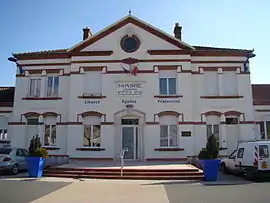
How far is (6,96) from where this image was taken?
962 inches

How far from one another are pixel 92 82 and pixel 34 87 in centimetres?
455

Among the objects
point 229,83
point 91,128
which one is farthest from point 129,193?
point 229,83

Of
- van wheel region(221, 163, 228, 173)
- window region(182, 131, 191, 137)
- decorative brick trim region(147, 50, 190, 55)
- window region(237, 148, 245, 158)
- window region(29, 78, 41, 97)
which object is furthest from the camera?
window region(29, 78, 41, 97)

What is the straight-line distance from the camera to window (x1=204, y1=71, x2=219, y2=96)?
2162 cm

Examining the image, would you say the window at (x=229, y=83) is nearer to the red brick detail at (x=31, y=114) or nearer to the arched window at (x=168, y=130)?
the arched window at (x=168, y=130)

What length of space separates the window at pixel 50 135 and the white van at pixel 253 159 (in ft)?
41.3

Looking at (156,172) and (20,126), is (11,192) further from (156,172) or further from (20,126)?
(20,126)

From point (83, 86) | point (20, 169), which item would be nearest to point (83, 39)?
point (83, 86)

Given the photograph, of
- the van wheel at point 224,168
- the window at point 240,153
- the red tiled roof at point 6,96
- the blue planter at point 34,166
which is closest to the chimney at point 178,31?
the van wheel at point 224,168

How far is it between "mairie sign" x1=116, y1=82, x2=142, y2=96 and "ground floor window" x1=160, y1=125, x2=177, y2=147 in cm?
296

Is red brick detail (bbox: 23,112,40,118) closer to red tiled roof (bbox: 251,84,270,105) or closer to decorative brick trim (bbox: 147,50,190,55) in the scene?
decorative brick trim (bbox: 147,50,190,55)

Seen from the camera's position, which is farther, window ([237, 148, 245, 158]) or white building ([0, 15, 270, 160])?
white building ([0, 15, 270, 160])

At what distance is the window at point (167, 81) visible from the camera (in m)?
21.4

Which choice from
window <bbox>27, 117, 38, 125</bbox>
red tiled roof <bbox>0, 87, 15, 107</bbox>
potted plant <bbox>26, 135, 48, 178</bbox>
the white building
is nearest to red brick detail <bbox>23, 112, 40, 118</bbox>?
the white building
